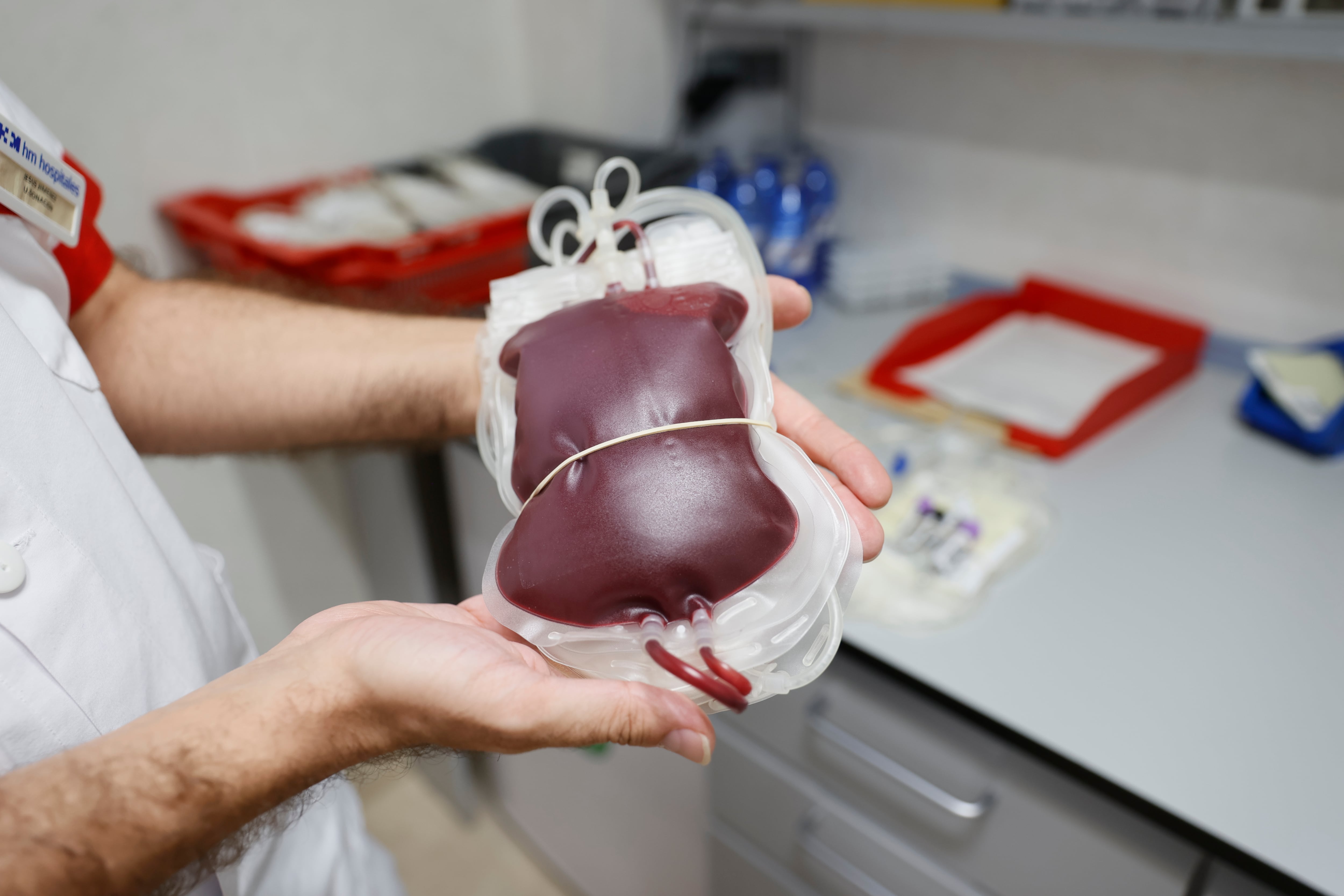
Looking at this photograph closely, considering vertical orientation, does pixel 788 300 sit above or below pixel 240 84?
below

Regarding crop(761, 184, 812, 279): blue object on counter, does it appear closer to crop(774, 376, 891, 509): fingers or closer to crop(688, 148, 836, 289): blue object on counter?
crop(688, 148, 836, 289): blue object on counter

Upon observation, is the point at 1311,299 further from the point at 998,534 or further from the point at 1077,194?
the point at 998,534

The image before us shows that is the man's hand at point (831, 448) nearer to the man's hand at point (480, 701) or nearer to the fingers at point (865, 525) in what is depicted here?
the fingers at point (865, 525)

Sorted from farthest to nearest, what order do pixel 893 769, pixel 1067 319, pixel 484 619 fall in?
pixel 1067 319
pixel 893 769
pixel 484 619

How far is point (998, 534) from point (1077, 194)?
76 cm

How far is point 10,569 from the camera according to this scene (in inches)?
19.2

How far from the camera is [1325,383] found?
1.10 m

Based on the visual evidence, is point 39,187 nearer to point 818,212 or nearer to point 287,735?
point 287,735

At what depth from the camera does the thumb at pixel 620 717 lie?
0.44 m

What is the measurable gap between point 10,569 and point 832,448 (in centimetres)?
55

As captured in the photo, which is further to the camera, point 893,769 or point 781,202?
point 781,202

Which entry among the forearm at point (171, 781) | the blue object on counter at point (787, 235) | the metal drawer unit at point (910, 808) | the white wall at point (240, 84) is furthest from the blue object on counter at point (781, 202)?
the forearm at point (171, 781)

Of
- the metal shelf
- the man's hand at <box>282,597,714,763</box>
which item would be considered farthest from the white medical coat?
the metal shelf

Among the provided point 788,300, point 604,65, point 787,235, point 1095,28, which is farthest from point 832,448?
point 604,65
